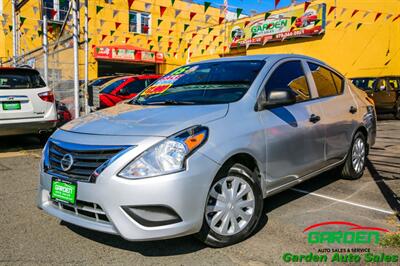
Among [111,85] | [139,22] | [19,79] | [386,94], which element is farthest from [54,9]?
[386,94]

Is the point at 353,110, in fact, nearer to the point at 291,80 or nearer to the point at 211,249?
the point at 291,80

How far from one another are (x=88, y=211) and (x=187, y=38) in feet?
81.5

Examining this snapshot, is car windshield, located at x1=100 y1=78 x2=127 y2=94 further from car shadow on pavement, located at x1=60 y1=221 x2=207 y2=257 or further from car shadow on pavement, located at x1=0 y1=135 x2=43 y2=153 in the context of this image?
car shadow on pavement, located at x1=60 y1=221 x2=207 y2=257

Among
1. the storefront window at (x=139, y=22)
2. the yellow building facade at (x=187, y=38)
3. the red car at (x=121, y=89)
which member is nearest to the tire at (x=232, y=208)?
the red car at (x=121, y=89)

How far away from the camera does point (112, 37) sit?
23.1 metres

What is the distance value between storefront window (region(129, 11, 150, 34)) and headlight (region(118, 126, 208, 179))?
74.0ft

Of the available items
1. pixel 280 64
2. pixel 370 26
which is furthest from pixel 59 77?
pixel 370 26

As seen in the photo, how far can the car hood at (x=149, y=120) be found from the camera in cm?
293


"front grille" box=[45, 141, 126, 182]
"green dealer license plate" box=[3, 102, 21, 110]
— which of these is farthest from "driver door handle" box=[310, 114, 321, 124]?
"green dealer license plate" box=[3, 102, 21, 110]

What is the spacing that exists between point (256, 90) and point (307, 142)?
852mm

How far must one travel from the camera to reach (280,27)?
20141 millimetres

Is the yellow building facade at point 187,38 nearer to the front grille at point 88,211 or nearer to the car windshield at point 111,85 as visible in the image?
the car windshield at point 111,85

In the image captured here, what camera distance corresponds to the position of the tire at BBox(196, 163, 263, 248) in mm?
3004

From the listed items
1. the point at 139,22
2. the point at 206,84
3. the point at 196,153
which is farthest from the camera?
the point at 139,22
